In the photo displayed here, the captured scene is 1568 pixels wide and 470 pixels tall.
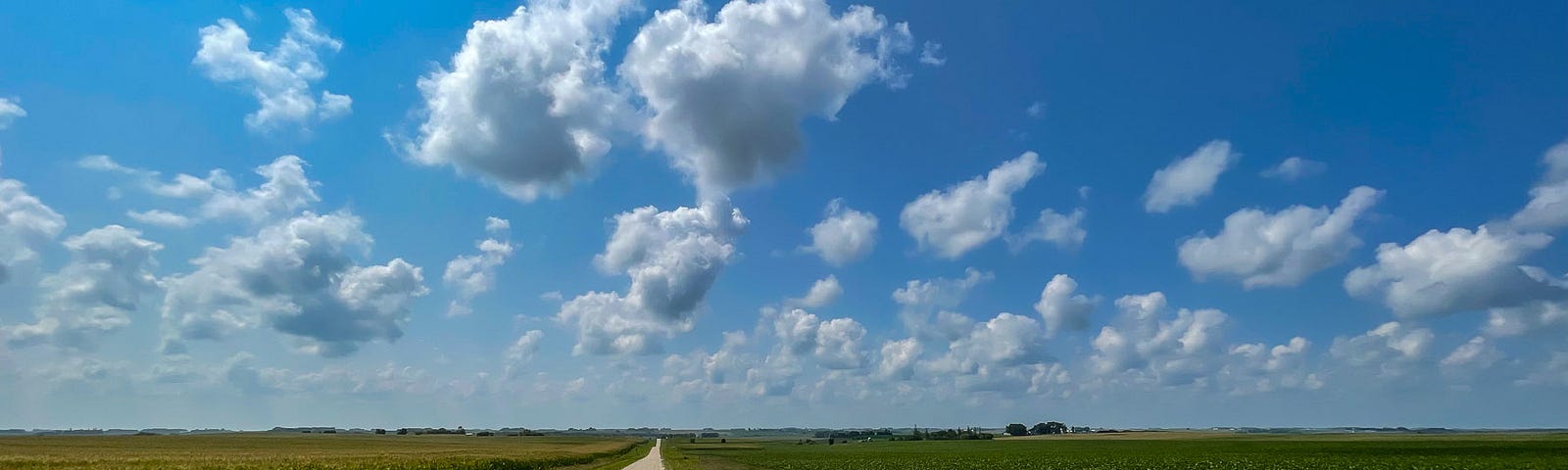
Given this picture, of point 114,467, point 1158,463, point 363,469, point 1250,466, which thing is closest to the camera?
point 114,467

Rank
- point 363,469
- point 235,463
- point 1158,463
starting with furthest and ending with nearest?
point 1158,463
point 235,463
point 363,469

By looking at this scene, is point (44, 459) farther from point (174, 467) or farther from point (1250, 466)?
point (1250, 466)

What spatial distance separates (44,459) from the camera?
56.4 m

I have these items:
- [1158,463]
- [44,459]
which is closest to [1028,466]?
[1158,463]

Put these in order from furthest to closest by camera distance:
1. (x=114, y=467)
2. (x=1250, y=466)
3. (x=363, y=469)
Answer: (x=1250, y=466) → (x=363, y=469) → (x=114, y=467)

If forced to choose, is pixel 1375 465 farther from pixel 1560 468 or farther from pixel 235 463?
pixel 235 463

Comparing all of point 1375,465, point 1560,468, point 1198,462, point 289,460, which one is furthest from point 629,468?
point 1560,468

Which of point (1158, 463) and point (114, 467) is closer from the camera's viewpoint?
point (114, 467)

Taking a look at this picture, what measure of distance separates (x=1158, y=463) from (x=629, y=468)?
46.3 meters

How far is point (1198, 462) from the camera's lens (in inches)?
2857

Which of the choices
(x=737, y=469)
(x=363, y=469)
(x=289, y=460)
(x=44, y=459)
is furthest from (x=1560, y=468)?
(x=44, y=459)

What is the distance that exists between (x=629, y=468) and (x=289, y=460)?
83.5ft

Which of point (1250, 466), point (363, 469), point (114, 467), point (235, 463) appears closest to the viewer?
point (114, 467)

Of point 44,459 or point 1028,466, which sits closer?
point 44,459
